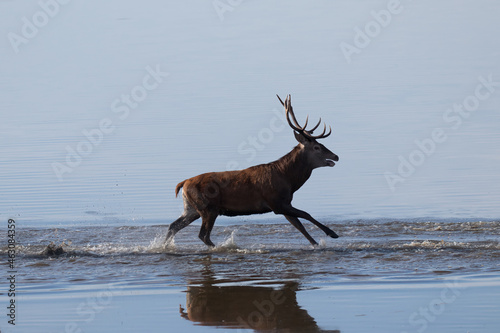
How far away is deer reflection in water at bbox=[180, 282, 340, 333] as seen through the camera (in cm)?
961

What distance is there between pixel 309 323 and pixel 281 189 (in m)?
5.04

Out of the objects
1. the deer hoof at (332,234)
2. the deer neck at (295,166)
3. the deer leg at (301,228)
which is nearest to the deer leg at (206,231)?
the deer leg at (301,228)

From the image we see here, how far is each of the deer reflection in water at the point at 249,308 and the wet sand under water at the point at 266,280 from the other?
0.04 feet

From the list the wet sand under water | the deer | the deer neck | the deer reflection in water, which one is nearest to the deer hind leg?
the deer

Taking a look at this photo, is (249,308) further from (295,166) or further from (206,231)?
(295,166)

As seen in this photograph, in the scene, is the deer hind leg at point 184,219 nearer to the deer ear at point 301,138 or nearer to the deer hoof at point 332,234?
the deer ear at point 301,138

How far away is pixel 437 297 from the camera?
10.5 m

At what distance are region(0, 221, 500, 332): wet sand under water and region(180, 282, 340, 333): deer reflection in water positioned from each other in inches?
0.5

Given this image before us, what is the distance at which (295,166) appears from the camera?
1469 cm

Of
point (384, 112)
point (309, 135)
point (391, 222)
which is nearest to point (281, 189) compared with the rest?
point (309, 135)

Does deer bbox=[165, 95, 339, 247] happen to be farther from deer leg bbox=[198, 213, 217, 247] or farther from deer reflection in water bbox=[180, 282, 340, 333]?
deer reflection in water bbox=[180, 282, 340, 333]

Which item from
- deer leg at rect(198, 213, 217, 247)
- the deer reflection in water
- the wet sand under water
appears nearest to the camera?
the deer reflection in water

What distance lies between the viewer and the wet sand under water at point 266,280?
9.76 metres

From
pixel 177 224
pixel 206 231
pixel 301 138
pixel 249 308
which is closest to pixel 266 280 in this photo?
pixel 249 308
